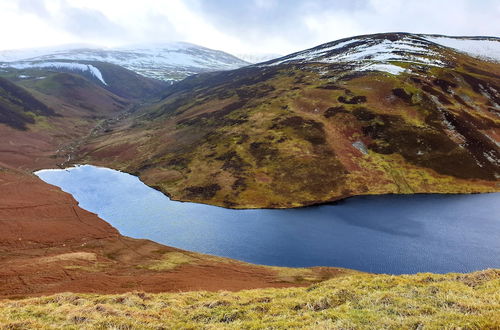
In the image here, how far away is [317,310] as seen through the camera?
21.0m

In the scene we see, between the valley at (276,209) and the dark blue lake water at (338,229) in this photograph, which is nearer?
the valley at (276,209)

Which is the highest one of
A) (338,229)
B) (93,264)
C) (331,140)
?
(331,140)

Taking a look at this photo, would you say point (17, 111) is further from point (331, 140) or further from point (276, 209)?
point (276, 209)

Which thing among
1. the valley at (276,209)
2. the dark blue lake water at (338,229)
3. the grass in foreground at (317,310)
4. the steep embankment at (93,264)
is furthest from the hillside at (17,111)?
the grass in foreground at (317,310)

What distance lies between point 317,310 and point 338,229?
153ft

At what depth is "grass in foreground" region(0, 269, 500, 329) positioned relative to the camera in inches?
650

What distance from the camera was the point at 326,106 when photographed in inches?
5059

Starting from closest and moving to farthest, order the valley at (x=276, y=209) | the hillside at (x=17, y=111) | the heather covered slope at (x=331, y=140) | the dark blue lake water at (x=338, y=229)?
the valley at (x=276, y=209) → the dark blue lake water at (x=338, y=229) → the heather covered slope at (x=331, y=140) → the hillside at (x=17, y=111)

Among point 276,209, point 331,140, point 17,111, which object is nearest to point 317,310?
point 276,209

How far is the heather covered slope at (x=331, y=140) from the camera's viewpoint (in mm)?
90125

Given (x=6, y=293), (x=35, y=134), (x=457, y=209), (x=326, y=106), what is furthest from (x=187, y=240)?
(x=35, y=134)

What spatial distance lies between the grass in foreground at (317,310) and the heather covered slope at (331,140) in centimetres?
5677

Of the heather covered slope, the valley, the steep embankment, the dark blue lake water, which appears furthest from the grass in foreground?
the heather covered slope

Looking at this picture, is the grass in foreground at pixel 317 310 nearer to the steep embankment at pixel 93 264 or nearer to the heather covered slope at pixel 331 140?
the steep embankment at pixel 93 264
